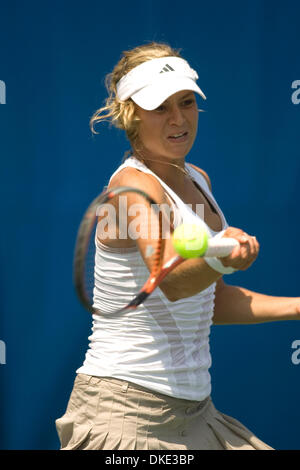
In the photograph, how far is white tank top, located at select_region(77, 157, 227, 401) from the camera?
2.16m

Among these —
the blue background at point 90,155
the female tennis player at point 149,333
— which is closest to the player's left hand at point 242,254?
the female tennis player at point 149,333

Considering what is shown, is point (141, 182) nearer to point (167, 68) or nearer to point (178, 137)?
point (178, 137)

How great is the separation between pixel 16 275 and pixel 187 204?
105 cm

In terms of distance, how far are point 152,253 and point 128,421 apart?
53 cm

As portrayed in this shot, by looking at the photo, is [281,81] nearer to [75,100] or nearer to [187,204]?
[75,100]

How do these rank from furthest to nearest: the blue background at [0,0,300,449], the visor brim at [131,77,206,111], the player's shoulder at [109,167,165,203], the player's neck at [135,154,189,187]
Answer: the blue background at [0,0,300,449] < the player's neck at [135,154,189,187] < the visor brim at [131,77,206,111] < the player's shoulder at [109,167,165,203]

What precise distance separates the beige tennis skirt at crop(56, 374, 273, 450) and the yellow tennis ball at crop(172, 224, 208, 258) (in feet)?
1.83

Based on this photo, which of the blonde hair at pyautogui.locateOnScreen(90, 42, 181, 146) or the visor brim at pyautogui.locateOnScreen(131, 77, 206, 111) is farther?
the blonde hair at pyautogui.locateOnScreen(90, 42, 181, 146)

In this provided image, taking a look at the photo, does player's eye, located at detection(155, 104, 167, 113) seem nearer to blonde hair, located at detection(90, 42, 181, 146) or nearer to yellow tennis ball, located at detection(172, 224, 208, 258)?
blonde hair, located at detection(90, 42, 181, 146)

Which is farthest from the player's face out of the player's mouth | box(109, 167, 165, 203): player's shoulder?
box(109, 167, 165, 203): player's shoulder

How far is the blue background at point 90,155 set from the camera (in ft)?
10.0

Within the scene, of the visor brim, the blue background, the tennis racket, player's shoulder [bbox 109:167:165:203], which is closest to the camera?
the tennis racket

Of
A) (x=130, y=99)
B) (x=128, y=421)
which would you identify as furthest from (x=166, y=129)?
(x=128, y=421)
